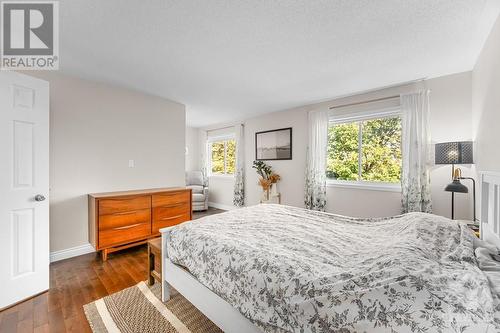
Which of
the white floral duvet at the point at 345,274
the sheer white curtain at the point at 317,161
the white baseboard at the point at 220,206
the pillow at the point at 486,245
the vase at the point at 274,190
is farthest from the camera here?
the white baseboard at the point at 220,206

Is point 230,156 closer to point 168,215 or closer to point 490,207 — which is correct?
point 168,215

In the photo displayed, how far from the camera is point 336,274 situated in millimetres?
1018

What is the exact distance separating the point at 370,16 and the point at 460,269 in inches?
69.2

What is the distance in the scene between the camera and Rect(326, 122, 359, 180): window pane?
3.68m

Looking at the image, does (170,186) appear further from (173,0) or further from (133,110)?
(173,0)

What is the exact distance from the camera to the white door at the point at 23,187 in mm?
1800

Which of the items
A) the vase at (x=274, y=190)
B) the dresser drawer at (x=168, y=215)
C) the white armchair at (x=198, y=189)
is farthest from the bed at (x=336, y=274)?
the white armchair at (x=198, y=189)

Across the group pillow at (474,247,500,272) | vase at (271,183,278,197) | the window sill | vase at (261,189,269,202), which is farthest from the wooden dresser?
pillow at (474,247,500,272)

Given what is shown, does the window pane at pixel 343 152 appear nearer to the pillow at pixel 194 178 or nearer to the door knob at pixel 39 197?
the pillow at pixel 194 178

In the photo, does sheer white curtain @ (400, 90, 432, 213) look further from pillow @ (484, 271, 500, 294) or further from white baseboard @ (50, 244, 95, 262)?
white baseboard @ (50, 244, 95, 262)

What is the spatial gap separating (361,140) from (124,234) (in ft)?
12.6

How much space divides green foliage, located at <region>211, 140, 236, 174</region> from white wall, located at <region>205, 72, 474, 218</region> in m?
0.72

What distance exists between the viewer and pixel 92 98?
303 centimetres

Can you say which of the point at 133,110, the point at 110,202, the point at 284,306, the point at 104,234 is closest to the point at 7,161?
the point at 110,202
